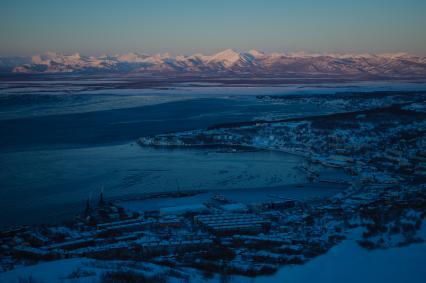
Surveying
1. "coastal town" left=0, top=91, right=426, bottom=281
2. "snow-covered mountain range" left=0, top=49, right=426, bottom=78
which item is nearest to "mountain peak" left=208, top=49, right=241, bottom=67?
"snow-covered mountain range" left=0, top=49, right=426, bottom=78

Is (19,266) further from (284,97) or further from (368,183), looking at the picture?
(284,97)

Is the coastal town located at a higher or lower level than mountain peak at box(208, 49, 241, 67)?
lower

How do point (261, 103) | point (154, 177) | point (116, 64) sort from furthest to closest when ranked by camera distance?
point (116, 64) < point (261, 103) < point (154, 177)

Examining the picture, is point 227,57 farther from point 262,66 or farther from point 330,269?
point 330,269

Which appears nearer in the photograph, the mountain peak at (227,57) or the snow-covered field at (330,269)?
the snow-covered field at (330,269)

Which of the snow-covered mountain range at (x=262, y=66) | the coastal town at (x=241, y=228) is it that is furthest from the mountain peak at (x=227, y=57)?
the coastal town at (x=241, y=228)

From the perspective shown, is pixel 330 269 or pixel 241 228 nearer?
pixel 330 269

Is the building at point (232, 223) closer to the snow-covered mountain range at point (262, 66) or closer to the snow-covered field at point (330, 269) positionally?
the snow-covered field at point (330, 269)

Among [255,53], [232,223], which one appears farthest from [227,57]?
[232,223]

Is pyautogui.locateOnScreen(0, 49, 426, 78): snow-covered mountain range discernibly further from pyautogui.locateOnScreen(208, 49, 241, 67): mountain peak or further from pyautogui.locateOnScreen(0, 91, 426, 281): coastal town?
pyautogui.locateOnScreen(0, 91, 426, 281): coastal town

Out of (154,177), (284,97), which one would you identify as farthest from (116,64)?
(154,177)

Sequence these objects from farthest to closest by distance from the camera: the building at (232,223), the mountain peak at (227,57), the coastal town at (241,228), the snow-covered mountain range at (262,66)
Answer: the mountain peak at (227,57) → the snow-covered mountain range at (262,66) → the building at (232,223) → the coastal town at (241,228)
